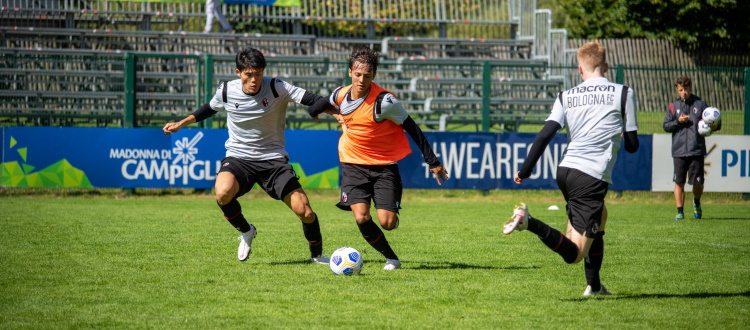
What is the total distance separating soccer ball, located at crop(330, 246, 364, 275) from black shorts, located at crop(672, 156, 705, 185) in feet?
25.0

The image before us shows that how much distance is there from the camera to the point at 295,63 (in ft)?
62.2

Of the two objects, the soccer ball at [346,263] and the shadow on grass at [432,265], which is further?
the shadow on grass at [432,265]

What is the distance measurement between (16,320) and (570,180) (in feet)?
12.9

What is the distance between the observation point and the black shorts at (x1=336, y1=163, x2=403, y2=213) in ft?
25.2

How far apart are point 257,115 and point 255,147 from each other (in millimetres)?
321

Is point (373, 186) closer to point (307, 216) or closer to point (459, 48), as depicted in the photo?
point (307, 216)

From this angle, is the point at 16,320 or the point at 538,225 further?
the point at 538,225

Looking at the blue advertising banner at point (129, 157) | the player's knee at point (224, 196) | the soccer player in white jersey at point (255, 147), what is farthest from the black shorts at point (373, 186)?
the blue advertising banner at point (129, 157)

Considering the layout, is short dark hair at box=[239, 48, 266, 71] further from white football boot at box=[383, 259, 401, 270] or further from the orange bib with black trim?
white football boot at box=[383, 259, 401, 270]

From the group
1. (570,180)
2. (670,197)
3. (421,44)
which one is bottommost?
(670,197)

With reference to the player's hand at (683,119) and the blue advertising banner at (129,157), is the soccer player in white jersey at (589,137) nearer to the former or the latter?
the player's hand at (683,119)

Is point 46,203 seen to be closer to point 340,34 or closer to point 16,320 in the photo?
point 16,320

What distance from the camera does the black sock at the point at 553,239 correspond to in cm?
594

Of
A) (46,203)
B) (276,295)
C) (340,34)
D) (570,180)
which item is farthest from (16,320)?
(340,34)
